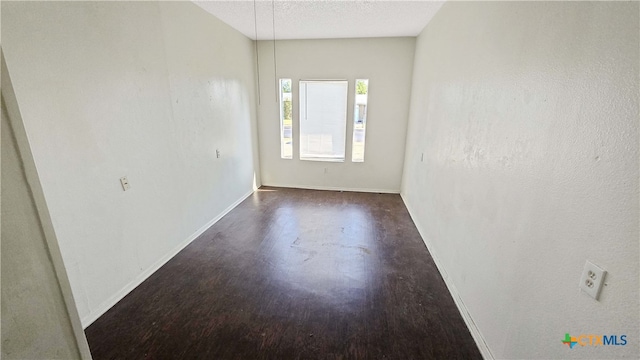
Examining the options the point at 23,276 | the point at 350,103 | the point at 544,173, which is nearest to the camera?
the point at 23,276

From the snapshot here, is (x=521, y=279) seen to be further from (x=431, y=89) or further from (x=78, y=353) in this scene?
(x=431, y=89)

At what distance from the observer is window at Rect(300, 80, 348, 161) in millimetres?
4535

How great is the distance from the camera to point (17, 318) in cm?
70

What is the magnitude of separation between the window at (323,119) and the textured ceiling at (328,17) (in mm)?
794

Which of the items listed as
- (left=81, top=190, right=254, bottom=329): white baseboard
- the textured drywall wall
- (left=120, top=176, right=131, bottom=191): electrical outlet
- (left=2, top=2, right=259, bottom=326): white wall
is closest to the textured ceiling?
(left=2, top=2, right=259, bottom=326): white wall

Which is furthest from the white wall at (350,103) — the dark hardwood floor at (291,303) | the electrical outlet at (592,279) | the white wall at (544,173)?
the electrical outlet at (592,279)

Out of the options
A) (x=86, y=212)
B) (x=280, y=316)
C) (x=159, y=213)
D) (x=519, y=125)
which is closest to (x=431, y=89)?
(x=519, y=125)

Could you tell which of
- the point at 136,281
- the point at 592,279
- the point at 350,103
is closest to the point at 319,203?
the point at 350,103

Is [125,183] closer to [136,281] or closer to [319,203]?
[136,281]

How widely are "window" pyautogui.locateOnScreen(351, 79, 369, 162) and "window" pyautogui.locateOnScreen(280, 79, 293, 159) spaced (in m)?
1.17

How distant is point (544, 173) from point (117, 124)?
2.73 metres

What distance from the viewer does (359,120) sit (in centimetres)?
459

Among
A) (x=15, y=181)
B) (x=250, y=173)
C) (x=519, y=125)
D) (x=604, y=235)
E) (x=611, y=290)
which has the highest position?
(x=519, y=125)

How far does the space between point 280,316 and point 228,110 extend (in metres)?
2.84
